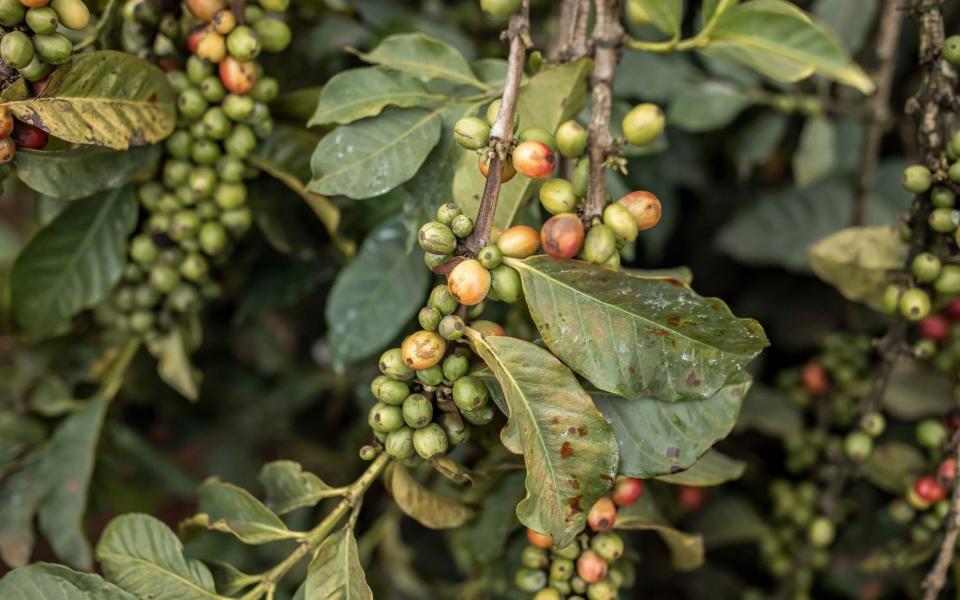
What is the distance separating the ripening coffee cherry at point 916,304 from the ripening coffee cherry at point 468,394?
553 mm

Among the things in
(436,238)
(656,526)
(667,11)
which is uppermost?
(667,11)

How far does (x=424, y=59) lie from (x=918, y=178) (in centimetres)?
61

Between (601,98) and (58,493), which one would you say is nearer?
(601,98)

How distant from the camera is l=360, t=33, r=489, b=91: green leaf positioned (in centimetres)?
100

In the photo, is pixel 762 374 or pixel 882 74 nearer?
pixel 882 74

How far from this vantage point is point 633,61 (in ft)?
4.65

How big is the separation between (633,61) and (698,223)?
456 mm

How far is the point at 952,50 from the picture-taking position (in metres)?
0.90

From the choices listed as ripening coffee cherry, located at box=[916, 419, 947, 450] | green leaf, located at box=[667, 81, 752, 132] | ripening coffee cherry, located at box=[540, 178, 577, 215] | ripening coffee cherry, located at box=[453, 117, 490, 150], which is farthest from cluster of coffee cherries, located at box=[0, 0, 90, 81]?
ripening coffee cherry, located at box=[916, 419, 947, 450]

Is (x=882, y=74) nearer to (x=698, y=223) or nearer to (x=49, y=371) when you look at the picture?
(x=698, y=223)

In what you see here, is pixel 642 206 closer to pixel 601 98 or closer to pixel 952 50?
pixel 601 98

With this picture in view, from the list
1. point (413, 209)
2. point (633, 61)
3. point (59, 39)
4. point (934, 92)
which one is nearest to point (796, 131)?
point (633, 61)

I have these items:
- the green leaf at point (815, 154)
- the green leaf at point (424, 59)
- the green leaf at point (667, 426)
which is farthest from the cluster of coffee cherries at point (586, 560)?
the green leaf at point (815, 154)

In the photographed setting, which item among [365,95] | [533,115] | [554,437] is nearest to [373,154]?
[365,95]
